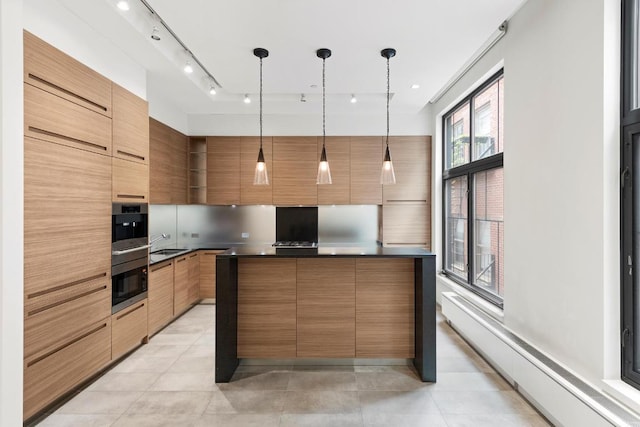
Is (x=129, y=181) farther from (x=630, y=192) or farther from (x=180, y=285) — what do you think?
(x=630, y=192)

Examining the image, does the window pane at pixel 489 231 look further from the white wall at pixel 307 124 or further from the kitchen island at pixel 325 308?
the white wall at pixel 307 124

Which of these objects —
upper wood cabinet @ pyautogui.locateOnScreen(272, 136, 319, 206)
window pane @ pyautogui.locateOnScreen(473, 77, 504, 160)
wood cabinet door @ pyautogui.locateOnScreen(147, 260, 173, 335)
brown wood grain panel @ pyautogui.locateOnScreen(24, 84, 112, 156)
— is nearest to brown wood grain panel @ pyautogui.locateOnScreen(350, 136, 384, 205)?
upper wood cabinet @ pyautogui.locateOnScreen(272, 136, 319, 206)

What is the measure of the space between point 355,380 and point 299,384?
1.53 feet

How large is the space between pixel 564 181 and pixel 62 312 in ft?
11.8

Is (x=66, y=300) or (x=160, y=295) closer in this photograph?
(x=66, y=300)

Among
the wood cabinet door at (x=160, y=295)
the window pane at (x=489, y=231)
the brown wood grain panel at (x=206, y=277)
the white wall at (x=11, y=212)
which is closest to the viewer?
the white wall at (x=11, y=212)

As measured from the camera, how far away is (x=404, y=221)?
5.17 m

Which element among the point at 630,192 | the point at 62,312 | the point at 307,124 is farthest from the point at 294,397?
the point at 307,124

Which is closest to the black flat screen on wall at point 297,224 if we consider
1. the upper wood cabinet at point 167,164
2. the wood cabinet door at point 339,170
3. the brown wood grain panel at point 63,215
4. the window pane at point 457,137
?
the wood cabinet door at point 339,170

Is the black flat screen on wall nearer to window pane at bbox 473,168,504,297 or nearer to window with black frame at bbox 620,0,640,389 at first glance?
window pane at bbox 473,168,504,297

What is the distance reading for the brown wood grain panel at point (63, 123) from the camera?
2089mm

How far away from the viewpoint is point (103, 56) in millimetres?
2789

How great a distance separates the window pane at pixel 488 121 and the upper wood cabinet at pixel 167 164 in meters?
3.94

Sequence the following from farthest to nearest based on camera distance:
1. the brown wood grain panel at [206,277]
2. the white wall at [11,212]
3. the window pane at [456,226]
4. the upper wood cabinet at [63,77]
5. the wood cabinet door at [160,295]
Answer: the brown wood grain panel at [206,277], the window pane at [456,226], the wood cabinet door at [160,295], the upper wood cabinet at [63,77], the white wall at [11,212]
